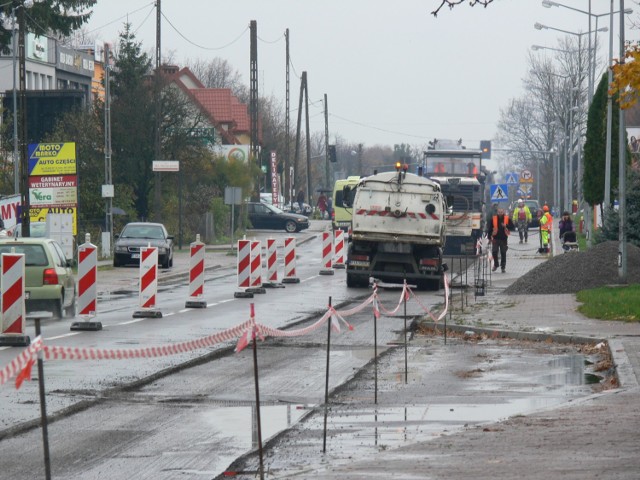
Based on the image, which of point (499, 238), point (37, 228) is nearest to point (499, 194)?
point (499, 238)

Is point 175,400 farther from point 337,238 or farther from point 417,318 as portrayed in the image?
point 337,238

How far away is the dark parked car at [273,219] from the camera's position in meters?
69.9

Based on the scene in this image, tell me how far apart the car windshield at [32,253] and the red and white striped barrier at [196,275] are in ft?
11.9

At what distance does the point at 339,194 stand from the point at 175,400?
1790 inches

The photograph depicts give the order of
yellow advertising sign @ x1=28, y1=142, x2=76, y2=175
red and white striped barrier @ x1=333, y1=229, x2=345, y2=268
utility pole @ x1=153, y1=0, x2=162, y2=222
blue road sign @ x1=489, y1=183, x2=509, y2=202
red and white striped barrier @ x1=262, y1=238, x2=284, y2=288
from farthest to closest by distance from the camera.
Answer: blue road sign @ x1=489, y1=183, x2=509, y2=202, utility pole @ x1=153, y1=0, x2=162, y2=222, red and white striped barrier @ x1=333, y1=229, x2=345, y2=268, yellow advertising sign @ x1=28, y1=142, x2=76, y2=175, red and white striped barrier @ x1=262, y1=238, x2=284, y2=288

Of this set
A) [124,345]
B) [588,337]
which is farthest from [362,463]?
[588,337]

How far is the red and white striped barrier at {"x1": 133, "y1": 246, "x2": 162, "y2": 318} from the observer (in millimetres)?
22094

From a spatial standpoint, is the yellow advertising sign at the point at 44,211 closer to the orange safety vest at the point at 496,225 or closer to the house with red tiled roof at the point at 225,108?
the orange safety vest at the point at 496,225

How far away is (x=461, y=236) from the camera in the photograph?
153 ft

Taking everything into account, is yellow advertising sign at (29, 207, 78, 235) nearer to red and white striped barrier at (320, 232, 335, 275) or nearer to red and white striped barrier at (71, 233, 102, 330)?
red and white striped barrier at (320, 232, 335, 275)

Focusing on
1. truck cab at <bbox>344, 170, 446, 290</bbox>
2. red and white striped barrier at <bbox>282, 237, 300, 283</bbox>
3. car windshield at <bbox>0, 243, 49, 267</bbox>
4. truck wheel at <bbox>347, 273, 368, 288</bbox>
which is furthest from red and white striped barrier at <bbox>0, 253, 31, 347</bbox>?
red and white striped barrier at <bbox>282, 237, 300, 283</bbox>

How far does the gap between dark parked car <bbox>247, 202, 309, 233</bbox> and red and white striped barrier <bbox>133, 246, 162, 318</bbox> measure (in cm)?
4702

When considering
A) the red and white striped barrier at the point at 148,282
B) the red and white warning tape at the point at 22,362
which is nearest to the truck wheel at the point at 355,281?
the red and white striped barrier at the point at 148,282

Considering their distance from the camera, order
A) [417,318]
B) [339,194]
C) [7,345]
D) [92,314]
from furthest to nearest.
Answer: [339,194] → [417,318] → [92,314] → [7,345]
